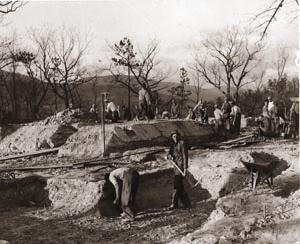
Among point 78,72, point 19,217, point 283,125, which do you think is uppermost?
point 78,72

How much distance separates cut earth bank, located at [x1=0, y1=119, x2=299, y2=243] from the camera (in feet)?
25.1

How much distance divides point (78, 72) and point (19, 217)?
3034 centimetres

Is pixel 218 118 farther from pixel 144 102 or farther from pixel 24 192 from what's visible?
pixel 24 192

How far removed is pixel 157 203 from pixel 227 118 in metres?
7.42

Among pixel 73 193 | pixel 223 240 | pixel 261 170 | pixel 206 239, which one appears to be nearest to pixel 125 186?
pixel 73 193

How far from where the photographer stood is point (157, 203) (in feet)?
37.4

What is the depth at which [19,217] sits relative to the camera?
1033 cm

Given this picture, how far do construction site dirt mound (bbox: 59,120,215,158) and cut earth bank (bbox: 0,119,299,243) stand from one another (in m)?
1.50

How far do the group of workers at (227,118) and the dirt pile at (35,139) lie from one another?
5776mm

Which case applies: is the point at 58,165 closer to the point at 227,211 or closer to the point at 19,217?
the point at 19,217

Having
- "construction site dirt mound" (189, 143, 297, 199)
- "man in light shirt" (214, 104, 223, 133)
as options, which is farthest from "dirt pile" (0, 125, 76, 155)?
"construction site dirt mound" (189, 143, 297, 199)

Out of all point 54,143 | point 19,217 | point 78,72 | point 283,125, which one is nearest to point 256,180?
point 19,217

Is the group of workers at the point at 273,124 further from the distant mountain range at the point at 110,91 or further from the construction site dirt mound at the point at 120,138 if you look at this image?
the distant mountain range at the point at 110,91

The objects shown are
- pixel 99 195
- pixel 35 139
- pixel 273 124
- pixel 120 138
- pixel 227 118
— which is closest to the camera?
pixel 99 195
